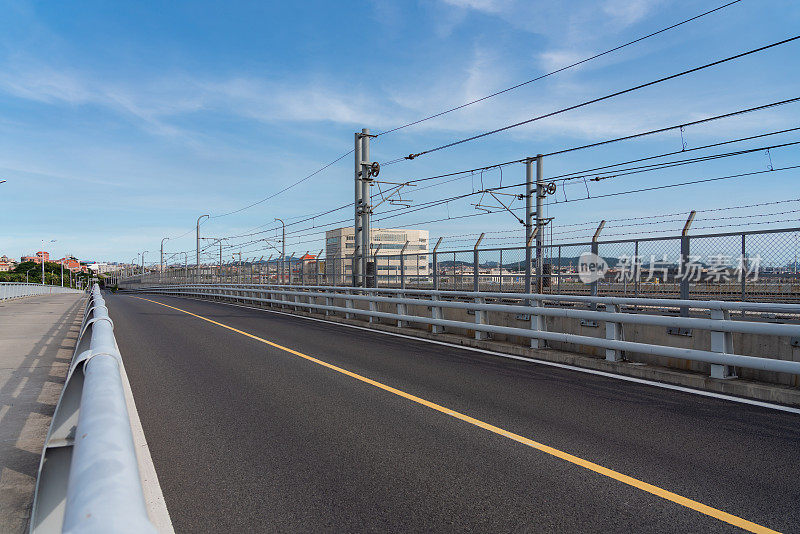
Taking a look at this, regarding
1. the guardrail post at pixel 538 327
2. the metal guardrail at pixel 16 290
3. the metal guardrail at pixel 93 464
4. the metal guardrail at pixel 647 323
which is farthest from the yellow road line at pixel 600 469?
the metal guardrail at pixel 16 290

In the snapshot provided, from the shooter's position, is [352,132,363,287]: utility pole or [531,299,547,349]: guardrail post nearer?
[531,299,547,349]: guardrail post

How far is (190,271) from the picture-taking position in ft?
174

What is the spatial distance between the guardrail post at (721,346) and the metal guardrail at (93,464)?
6872mm

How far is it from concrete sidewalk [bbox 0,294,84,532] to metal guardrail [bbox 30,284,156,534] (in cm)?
125

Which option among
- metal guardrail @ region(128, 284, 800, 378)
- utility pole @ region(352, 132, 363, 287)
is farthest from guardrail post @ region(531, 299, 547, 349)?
utility pole @ region(352, 132, 363, 287)

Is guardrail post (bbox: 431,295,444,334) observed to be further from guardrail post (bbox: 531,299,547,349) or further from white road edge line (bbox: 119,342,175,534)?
white road edge line (bbox: 119,342,175,534)

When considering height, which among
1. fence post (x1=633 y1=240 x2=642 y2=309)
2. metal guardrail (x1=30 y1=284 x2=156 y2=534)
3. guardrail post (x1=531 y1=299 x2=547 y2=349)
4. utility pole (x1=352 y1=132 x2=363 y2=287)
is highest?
utility pole (x1=352 y1=132 x2=363 y2=287)

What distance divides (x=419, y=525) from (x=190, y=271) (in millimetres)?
53908

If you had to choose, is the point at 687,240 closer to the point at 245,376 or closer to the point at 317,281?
the point at 245,376

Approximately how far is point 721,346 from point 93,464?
7.30 metres

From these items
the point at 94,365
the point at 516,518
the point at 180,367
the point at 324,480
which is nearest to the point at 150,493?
the point at 324,480

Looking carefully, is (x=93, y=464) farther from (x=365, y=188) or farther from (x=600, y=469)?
(x=365, y=188)

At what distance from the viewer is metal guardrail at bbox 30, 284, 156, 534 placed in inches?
48.8

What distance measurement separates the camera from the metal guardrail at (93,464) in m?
1.24
